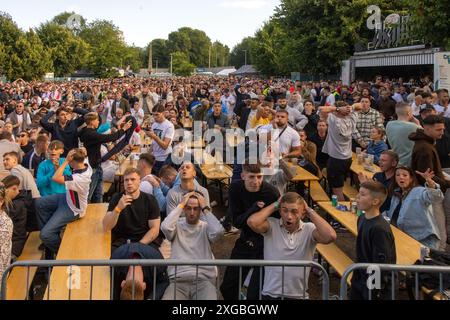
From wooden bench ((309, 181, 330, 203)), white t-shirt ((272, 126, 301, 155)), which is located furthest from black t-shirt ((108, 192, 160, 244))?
wooden bench ((309, 181, 330, 203))

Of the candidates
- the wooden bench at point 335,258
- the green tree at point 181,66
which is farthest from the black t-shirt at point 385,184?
the green tree at point 181,66

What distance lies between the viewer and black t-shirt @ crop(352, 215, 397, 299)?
3.99 meters

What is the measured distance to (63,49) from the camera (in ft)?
189

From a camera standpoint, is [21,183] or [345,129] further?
[345,129]

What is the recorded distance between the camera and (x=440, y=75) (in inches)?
621

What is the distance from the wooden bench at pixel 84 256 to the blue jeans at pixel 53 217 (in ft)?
0.39

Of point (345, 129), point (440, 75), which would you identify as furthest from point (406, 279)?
point (440, 75)

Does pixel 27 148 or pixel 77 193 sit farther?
pixel 27 148

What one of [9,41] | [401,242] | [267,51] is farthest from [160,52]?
[401,242]

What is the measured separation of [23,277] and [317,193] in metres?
4.67

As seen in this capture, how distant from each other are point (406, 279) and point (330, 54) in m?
27.8

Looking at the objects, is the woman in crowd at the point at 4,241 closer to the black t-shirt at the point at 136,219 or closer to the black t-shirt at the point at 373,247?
the black t-shirt at the point at 136,219

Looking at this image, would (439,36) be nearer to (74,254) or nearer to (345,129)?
(345,129)

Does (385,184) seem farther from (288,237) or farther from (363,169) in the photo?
(288,237)
